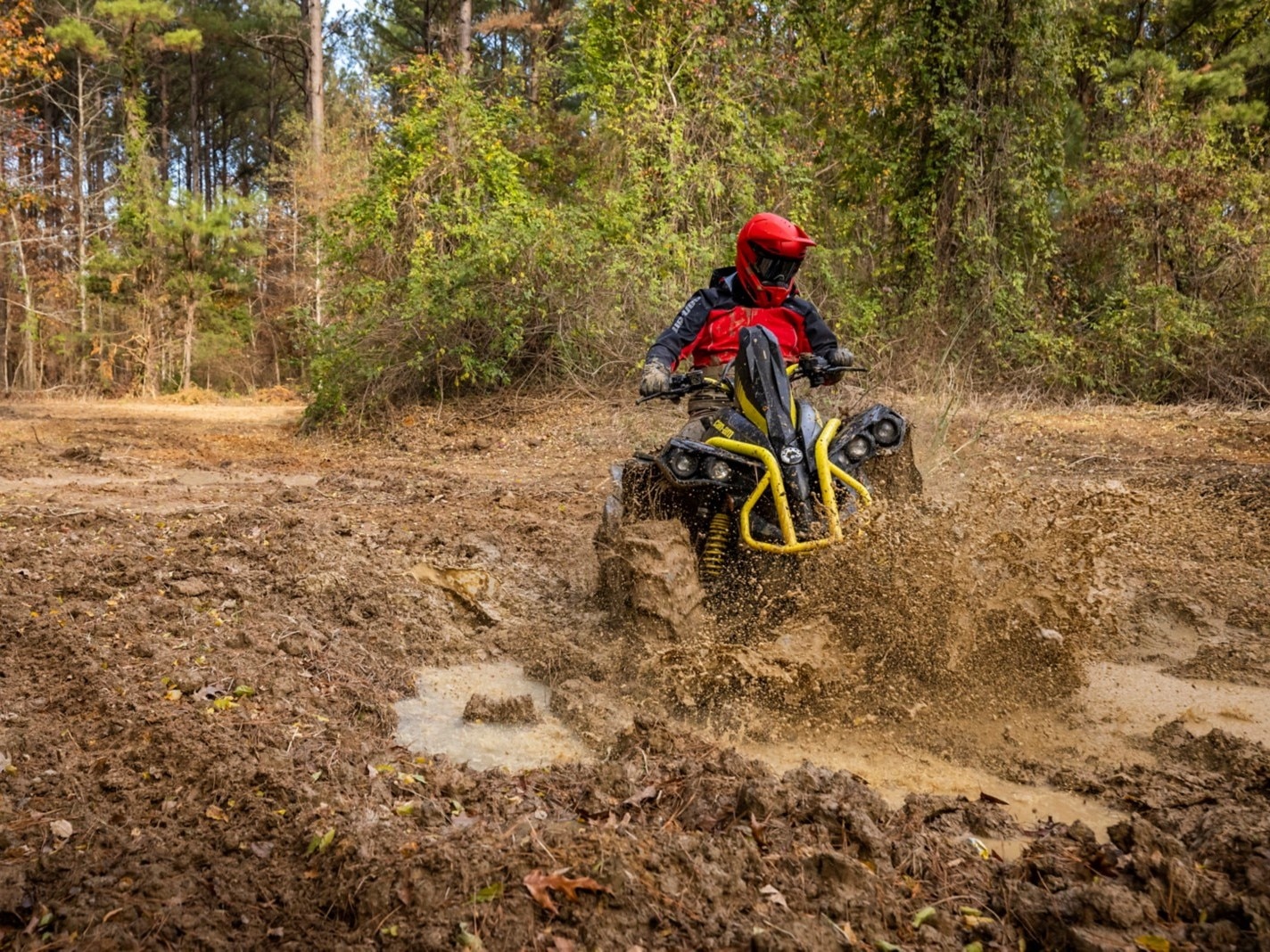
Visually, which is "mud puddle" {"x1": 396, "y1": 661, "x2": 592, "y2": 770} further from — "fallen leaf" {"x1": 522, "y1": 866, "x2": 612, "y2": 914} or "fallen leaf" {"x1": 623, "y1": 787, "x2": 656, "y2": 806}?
"fallen leaf" {"x1": 522, "y1": 866, "x2": 612, "y2": 914}

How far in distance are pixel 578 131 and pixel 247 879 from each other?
1851cm

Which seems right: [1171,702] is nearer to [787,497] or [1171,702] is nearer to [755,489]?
[787,497]

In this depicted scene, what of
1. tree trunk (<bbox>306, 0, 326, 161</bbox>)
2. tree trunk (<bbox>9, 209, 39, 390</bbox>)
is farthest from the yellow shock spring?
tree trunk (<bbox>306, 0, 326, 161</bbox>)

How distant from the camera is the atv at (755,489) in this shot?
17.5ft

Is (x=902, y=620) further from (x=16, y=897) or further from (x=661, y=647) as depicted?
(x=16, y=897)

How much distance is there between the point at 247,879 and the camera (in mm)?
3098

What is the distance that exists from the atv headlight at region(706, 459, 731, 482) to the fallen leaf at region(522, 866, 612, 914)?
285cm

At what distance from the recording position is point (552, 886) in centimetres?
289

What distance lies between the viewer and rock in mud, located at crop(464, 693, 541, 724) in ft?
16.2

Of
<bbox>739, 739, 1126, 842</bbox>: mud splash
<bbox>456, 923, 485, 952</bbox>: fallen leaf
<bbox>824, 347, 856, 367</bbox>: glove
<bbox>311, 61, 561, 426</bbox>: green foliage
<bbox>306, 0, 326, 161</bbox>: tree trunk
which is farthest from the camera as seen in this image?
<bbox>306, 0, 326, 161</bbox>: tree trunk

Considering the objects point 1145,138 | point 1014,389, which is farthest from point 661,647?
point 1145,138

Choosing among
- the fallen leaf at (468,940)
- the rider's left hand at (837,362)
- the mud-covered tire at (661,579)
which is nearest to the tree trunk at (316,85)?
the rider's left hand at (837,362)

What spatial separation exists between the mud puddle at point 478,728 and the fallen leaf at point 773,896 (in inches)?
61.5

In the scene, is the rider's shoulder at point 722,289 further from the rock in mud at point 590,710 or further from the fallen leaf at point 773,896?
the fallen leaf at point 773,896
